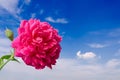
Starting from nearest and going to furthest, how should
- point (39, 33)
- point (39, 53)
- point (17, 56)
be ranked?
point (17, 56) < point (39, 53) < point (39, 33)

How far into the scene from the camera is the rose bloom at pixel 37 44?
68.0 inches

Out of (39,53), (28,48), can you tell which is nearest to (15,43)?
(28,48)

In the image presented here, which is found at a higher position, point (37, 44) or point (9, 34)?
point (9, 34)

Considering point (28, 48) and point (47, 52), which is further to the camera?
point (47, 52)

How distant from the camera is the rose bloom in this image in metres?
1.73

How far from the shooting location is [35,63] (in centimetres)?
174

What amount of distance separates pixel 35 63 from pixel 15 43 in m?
0.26

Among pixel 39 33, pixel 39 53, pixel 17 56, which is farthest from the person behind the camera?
pixel 39 33

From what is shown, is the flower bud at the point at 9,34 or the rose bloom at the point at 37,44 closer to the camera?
the rose bloom at the point at 37,44

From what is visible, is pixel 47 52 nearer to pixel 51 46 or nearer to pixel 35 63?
pixel 51 46

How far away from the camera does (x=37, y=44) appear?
1.81 meters

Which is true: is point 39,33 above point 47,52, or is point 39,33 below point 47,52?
above

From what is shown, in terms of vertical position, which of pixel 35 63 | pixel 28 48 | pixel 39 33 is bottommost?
pixel 35 63

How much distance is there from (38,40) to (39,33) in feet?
0.47
